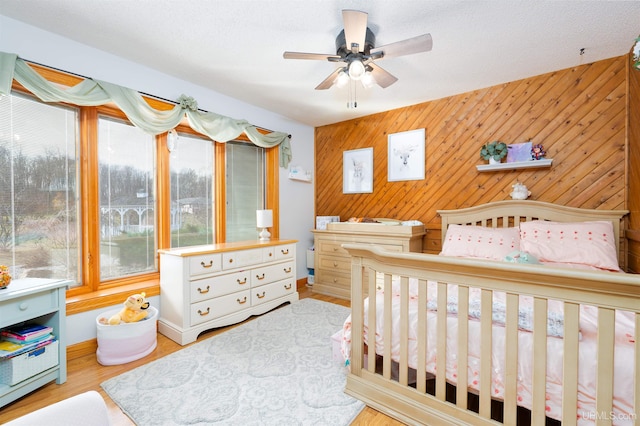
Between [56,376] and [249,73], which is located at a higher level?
[249,73]

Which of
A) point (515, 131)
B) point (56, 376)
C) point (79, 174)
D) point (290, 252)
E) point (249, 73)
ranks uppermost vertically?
point (249, 73)

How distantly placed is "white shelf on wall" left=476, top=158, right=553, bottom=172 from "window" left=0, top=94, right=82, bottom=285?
153 inches

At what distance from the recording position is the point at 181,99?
2709mm

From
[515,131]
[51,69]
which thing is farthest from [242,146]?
[515,131]

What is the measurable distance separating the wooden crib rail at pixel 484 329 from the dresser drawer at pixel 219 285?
1.50m

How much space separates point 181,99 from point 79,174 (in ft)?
3.63

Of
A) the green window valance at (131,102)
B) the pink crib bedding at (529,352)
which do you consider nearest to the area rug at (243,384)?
the pink crib bedding at (529,352)

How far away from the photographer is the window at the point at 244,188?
3494 millimetres

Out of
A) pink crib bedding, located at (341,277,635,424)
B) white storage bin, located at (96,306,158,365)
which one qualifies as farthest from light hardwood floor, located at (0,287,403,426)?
pink crib bedding, located at (341,277,635,424)

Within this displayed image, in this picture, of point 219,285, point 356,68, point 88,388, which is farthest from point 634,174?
point 88,388

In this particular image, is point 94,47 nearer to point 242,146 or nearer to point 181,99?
point 181,99

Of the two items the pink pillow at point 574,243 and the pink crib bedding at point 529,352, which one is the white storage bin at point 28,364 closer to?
the pink crib bedding at point 529,352

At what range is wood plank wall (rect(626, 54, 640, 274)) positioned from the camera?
2.20m

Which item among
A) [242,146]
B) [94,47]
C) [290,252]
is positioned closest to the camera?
[94,47]
